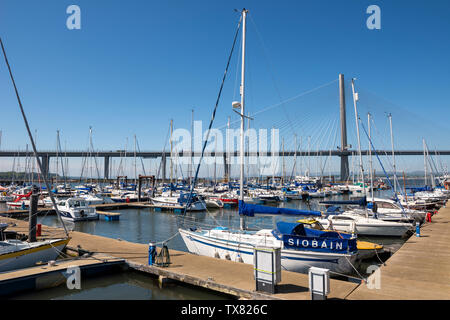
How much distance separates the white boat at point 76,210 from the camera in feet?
109

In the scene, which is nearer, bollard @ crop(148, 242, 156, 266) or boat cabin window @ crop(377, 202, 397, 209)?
bollard @ crop(148, 242, 156, 266)

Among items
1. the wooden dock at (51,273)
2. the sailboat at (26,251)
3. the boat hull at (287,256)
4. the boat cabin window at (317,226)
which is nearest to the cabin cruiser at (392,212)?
Answer: the boat cabin window at (317,226)

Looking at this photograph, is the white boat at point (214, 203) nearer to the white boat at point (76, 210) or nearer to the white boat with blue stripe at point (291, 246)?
the white boat at point (76, 210)

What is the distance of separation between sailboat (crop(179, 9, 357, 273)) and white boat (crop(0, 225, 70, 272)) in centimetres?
661

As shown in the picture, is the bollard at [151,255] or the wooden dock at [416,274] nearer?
the wooden dock at [416,274]

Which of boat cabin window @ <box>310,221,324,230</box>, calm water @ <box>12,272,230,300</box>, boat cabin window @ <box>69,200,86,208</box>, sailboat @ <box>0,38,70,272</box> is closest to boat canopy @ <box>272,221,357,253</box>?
boat cabin window @ <box>310,221,324,230</box>

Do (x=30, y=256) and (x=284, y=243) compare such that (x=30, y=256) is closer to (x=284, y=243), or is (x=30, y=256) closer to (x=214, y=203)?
(x=284, y=243)

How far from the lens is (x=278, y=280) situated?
9.95 metres

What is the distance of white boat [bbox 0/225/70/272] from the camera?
13.2m

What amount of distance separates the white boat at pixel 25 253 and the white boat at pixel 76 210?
19546 mm

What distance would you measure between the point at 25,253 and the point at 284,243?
1149 centimetres

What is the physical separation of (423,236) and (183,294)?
1699 centimetres

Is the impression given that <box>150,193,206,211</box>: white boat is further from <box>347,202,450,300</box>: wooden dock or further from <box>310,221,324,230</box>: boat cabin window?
<box>347,202,450,300</box>: wooden dock

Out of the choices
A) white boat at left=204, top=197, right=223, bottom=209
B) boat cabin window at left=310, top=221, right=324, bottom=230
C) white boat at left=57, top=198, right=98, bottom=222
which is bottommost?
white boat at left=204, top=197, right=223, bottom=209
